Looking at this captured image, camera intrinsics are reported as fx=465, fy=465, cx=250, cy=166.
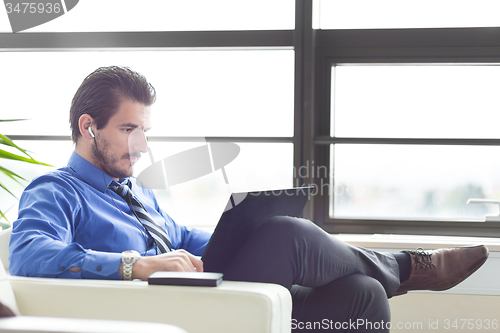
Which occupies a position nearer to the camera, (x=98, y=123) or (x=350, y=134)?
(x=98, y=123)

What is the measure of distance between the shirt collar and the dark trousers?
1.78 feet

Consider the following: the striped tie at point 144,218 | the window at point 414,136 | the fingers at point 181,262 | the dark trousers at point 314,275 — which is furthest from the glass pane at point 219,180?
the fingers at point 181,262

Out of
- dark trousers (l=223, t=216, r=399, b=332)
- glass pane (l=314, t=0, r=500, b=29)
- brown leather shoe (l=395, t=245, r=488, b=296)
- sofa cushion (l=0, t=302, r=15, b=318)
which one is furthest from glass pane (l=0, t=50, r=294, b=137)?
sofa cushion (l=0, t=302, r=15, b=318)

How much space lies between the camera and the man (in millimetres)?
1207

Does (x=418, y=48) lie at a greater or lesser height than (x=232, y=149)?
greater

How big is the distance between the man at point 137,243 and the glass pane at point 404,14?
4.08 feet

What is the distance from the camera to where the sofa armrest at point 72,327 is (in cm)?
72

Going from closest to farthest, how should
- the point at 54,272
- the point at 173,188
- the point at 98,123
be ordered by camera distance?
the point at 54,272 < the point at 98,123 < the point at 173,188

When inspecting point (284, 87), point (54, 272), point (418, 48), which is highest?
point (418, 48)

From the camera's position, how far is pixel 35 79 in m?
2.62

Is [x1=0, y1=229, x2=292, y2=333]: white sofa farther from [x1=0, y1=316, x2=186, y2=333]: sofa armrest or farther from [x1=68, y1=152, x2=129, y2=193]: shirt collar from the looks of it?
[x1=68, y1=152, x2=129, y2=193]: shirt collar

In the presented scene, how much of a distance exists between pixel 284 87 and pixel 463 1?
102cm

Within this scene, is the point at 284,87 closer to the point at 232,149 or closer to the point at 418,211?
the point at 232,149

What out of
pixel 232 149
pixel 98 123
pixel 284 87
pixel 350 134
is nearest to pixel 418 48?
Result: pixel 350 134
